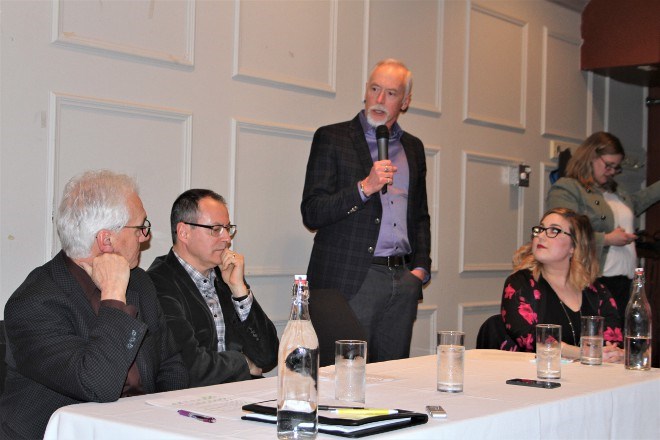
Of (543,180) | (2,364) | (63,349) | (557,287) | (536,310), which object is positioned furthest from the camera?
(543,180)

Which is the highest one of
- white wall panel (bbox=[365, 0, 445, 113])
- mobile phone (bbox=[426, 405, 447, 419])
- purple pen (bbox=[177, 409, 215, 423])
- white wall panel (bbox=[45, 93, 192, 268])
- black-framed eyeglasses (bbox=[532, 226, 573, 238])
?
white wall panel (bbox=[365, 0, 445, 113])

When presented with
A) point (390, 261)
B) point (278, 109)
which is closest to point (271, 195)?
point (278, 109)

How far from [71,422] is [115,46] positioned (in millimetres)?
1991

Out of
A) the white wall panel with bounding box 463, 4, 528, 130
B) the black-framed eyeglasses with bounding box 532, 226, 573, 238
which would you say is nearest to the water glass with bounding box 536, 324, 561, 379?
the black-framed eyeglasses with bounding box 532, 226, 573, 238

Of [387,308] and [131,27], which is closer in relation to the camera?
[131,27]

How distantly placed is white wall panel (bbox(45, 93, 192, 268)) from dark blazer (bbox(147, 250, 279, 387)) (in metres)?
0.48

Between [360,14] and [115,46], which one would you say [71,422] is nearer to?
[115,46]

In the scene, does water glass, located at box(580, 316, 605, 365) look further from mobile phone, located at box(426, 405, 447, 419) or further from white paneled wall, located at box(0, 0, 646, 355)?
white paneled wall, located at box(0, 0, 646, 355)

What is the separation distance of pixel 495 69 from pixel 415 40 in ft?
2.63

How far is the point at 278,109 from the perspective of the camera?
404 centimetres

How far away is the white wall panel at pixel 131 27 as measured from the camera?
3240 millimetres

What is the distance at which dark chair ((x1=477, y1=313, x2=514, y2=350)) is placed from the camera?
3.28 meters

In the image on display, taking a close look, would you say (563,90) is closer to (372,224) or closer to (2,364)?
(372,224)

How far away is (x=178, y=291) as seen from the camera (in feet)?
9.36
